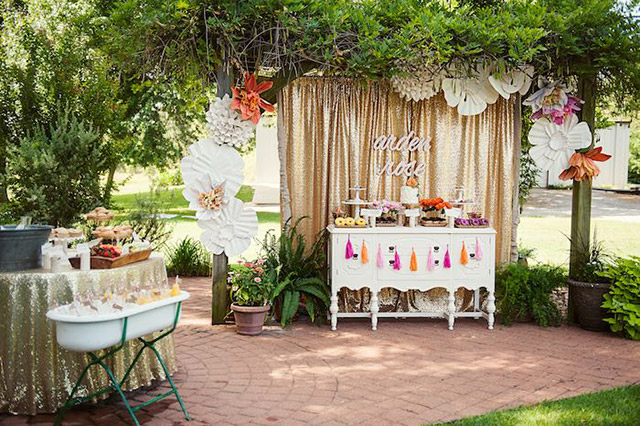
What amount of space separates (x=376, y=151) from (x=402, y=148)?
28 cm

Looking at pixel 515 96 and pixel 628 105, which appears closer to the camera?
pixel 628 105

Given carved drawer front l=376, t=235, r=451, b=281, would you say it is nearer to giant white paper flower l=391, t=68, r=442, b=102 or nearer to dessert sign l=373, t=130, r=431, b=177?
dessert sign l=373, t=130, r=431, b=177

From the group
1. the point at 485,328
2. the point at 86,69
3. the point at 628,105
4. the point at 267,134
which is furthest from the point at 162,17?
the point at 267,134

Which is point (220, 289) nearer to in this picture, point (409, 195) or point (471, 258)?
point (409, 195)

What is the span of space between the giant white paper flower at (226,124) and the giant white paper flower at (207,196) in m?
0.40

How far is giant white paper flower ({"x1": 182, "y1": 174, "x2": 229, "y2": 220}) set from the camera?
19.6 feet

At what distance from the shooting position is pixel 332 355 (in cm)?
531

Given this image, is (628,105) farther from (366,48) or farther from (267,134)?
(267,134)

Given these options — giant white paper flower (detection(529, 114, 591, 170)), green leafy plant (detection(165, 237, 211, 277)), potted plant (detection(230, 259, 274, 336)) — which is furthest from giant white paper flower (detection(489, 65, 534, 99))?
green leafy plant (detection(165, 237, 211, 277))

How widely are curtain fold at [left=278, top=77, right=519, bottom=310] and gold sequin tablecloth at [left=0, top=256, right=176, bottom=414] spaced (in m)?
3.09

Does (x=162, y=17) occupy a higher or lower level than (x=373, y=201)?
higher

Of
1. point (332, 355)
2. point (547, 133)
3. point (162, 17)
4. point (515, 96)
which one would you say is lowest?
point (332, 355)

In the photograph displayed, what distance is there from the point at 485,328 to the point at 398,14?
10.3ft

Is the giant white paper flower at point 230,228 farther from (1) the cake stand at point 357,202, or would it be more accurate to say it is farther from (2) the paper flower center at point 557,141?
(2) the paper flower center at point 557,141
